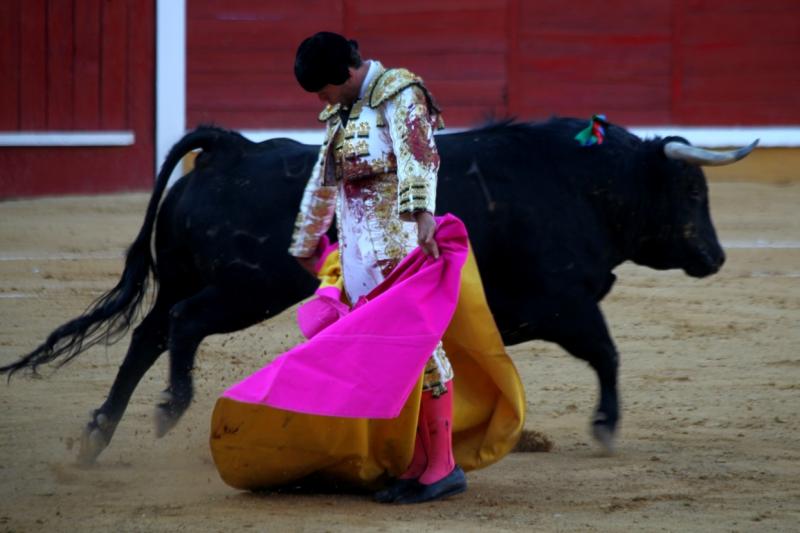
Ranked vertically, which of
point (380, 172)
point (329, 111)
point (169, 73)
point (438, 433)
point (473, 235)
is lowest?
point (438, 433)

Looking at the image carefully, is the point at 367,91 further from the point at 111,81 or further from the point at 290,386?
the point at 111,81

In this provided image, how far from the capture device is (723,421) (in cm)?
434

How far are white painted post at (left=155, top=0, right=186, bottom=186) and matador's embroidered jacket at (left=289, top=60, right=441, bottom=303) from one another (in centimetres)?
582

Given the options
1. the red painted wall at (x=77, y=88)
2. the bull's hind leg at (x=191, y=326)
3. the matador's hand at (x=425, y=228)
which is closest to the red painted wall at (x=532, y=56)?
the red painted wall at (x=77, y=88)

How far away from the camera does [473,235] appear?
402 cm

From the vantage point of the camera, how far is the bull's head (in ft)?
14.0

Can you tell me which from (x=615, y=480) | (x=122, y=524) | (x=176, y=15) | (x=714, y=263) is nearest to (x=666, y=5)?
(x=176, y=15)

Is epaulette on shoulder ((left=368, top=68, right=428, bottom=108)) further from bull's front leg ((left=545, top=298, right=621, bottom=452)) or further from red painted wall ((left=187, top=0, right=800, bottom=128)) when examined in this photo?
red painted wall ((left=187, top=0, right=800, bottom=128))

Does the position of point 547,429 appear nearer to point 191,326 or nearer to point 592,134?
point 592,134

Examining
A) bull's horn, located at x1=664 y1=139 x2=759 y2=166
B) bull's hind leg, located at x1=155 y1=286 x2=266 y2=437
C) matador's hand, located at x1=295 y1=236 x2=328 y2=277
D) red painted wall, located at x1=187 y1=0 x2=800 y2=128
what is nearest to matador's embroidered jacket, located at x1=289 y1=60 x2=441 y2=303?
matador's hand, located at x1=295 y1=236 x2=328 y2=277

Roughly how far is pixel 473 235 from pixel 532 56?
19.0ft

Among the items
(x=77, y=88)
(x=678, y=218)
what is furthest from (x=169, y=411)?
(x=77, y=88)

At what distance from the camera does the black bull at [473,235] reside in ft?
12.7

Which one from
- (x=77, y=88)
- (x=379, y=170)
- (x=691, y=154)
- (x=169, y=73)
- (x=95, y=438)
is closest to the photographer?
(x=379, y=170)
